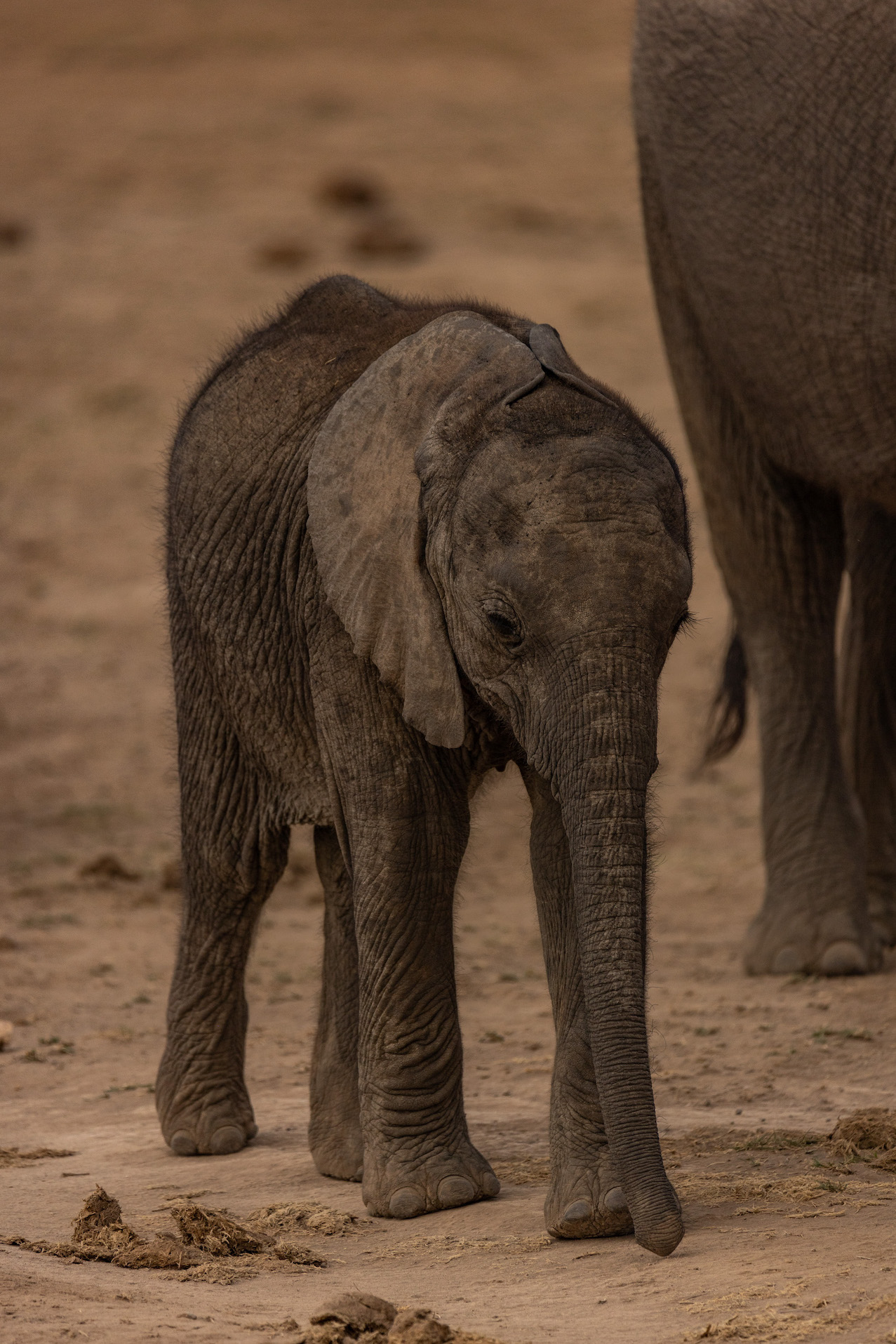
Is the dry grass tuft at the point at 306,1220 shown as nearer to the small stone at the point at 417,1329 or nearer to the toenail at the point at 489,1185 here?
the toenail at the point at 489,1185

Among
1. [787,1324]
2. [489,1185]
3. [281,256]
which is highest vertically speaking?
[281,256]

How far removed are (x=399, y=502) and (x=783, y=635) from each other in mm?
3074

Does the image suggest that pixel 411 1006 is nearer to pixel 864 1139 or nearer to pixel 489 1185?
pixel 489 1185

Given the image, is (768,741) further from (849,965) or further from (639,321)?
(639,321)

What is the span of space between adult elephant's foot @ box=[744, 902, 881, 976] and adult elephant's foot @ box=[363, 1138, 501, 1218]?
2553 millimetres

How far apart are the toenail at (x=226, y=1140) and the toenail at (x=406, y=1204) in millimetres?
864

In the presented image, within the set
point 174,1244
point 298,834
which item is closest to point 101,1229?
point 174,1244

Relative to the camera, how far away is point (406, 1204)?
4129 mm

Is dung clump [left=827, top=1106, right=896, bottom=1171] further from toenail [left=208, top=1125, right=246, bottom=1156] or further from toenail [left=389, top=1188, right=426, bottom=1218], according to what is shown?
toenail [left=208, top=1125, right=246, bottom=1156]

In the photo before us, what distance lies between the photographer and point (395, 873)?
413 centimetres

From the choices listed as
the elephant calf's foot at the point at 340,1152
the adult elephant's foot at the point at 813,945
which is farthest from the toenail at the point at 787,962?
the elephant calf's foot at the point at 340,1152

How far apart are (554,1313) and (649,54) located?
450cm

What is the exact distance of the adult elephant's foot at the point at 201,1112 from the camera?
4902mm

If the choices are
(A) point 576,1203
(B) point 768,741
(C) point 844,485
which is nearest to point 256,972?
(B) point 768,741
